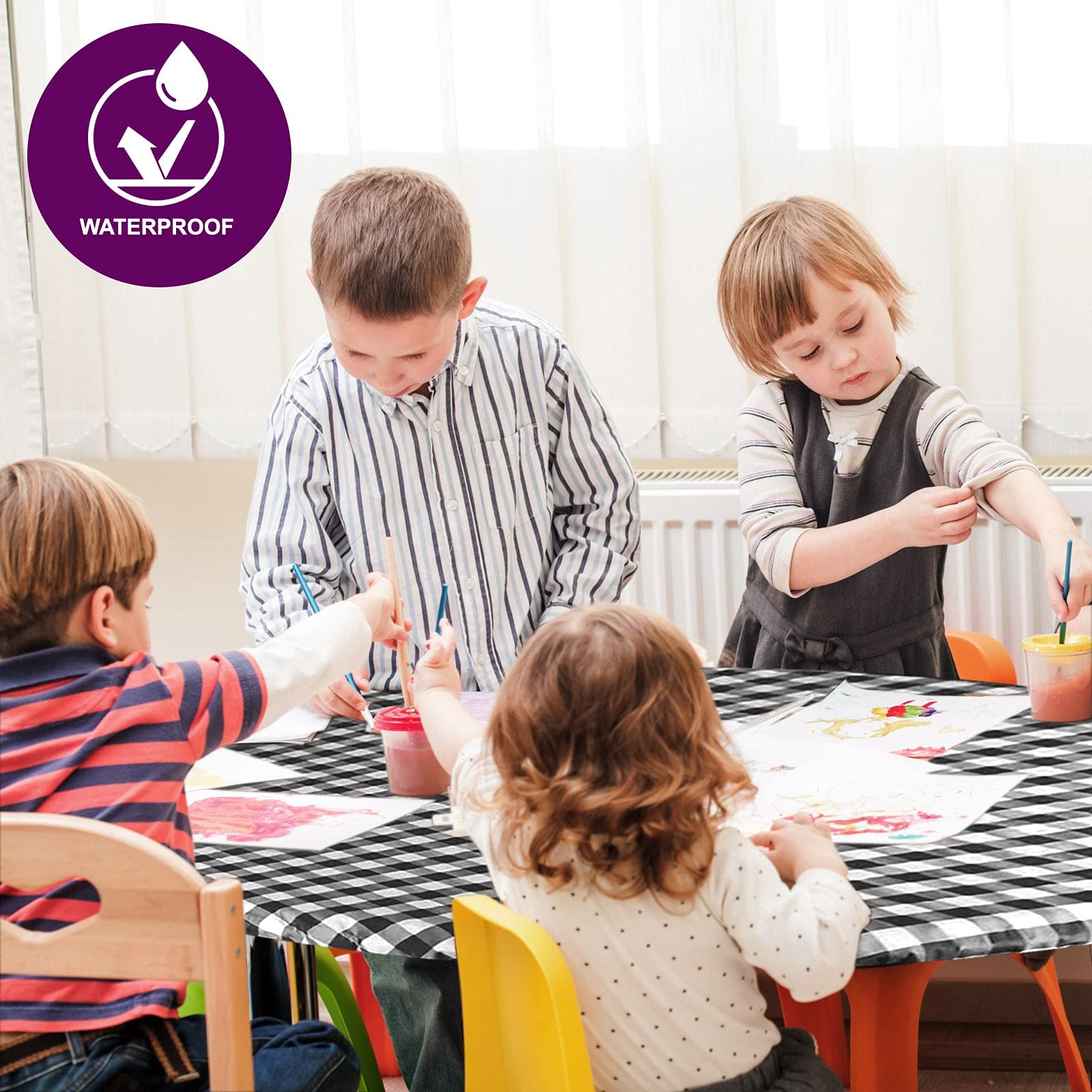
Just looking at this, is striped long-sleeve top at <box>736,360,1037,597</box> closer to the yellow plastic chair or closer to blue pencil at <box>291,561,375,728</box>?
blue pencil at <box>291,561,375,728</box>

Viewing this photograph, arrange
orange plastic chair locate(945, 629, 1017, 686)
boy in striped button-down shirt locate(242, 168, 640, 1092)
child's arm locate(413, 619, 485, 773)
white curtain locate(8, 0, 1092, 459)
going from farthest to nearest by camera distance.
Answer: white curtain locate(8, 0, 1092, 459)
orange plastic chair locate(945, 629, 1017, 686)
boy in striped button-down shirt locate(242, 168, 640, 1092)
child's arm locate(413, 619, 485, 773)

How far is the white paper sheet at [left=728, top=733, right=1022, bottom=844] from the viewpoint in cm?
131

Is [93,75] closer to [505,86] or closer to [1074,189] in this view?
[505,86]

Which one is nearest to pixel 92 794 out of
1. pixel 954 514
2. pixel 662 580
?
pixel 954 514

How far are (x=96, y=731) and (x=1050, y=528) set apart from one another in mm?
1130

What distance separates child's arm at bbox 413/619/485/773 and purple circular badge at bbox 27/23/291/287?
5.59 feet

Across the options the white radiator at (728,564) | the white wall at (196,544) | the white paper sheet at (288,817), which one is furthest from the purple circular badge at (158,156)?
the white paper sheet at (288,817)

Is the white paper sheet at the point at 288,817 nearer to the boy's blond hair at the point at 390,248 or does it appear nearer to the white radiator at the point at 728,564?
the boy's blond hair at the point at 390,248

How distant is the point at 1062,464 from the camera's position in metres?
2.70

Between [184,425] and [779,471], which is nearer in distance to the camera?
[779,471]

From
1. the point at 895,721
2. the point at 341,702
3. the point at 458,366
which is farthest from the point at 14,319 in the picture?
the point at 895,721

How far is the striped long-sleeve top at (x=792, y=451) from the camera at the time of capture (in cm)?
192

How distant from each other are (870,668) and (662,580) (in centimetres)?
88

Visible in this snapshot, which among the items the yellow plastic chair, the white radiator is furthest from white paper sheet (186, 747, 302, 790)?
the white radiator
